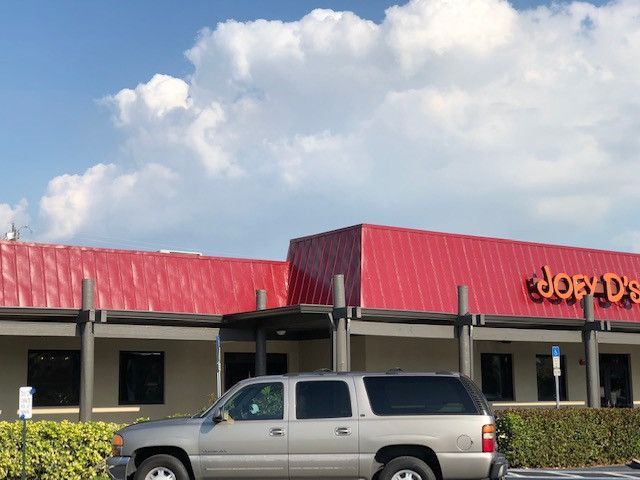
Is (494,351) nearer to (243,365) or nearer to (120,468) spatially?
(243,365)

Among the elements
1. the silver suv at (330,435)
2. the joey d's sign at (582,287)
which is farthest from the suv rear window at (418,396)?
the joey d's sign at (582,287)

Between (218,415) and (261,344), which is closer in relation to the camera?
(218,415)

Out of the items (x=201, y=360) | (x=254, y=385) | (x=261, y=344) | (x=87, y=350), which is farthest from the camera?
(x=201, y=360)

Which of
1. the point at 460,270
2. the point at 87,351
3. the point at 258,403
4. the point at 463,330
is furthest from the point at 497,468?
the point at 460,270

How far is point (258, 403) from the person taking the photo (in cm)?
1304

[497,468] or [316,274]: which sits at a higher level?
[316,274]

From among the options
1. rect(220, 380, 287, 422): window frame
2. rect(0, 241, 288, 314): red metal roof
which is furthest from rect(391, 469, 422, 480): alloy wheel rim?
rect(0, 241, 288, 314): red metal roof

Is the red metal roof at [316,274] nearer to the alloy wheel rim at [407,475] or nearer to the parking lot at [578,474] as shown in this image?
the parking lot at [578,474]

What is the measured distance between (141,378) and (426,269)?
27.9 ft

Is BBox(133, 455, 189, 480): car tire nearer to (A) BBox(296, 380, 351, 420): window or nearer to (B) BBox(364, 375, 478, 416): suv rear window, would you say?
(A) BBox(296, 380, 351, 420): window

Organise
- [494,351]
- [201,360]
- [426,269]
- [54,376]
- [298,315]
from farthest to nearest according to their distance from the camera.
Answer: [494,351] < [201,360] < [426,269] < [54,376] < [298,315]

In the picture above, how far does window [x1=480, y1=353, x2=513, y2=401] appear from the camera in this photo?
29062 millimetres

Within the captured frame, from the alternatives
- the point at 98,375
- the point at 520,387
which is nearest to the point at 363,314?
the point at 98,375

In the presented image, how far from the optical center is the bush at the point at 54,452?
14.9m
